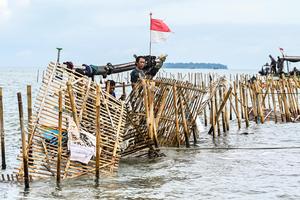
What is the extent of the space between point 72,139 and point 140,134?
415 centimetres

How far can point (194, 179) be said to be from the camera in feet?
50.8

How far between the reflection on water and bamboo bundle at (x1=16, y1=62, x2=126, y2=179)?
335 mm

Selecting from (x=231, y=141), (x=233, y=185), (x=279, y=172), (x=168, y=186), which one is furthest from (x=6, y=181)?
(x=231, y=141)

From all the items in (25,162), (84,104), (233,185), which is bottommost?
(233,185)

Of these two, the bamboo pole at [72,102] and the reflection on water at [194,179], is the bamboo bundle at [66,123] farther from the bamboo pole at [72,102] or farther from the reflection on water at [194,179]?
the reflection on water at [194,179]

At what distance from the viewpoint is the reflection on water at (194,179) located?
13.5 meters

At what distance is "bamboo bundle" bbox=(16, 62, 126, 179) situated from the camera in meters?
13.6

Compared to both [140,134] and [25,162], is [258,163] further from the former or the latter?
[25,162]

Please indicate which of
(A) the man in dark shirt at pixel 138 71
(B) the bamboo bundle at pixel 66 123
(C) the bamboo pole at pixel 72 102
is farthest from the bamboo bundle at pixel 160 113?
(C) the bamboo pole at pixel 72 102

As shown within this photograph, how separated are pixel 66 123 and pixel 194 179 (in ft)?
12.1

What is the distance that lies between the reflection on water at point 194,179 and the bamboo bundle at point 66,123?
1.10 feet

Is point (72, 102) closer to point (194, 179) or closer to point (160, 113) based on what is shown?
point (194, 179)

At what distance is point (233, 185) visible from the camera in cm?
1471

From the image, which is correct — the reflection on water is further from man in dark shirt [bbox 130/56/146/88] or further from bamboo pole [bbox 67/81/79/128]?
man in dark shirt [bbox 130/56/146/88]
